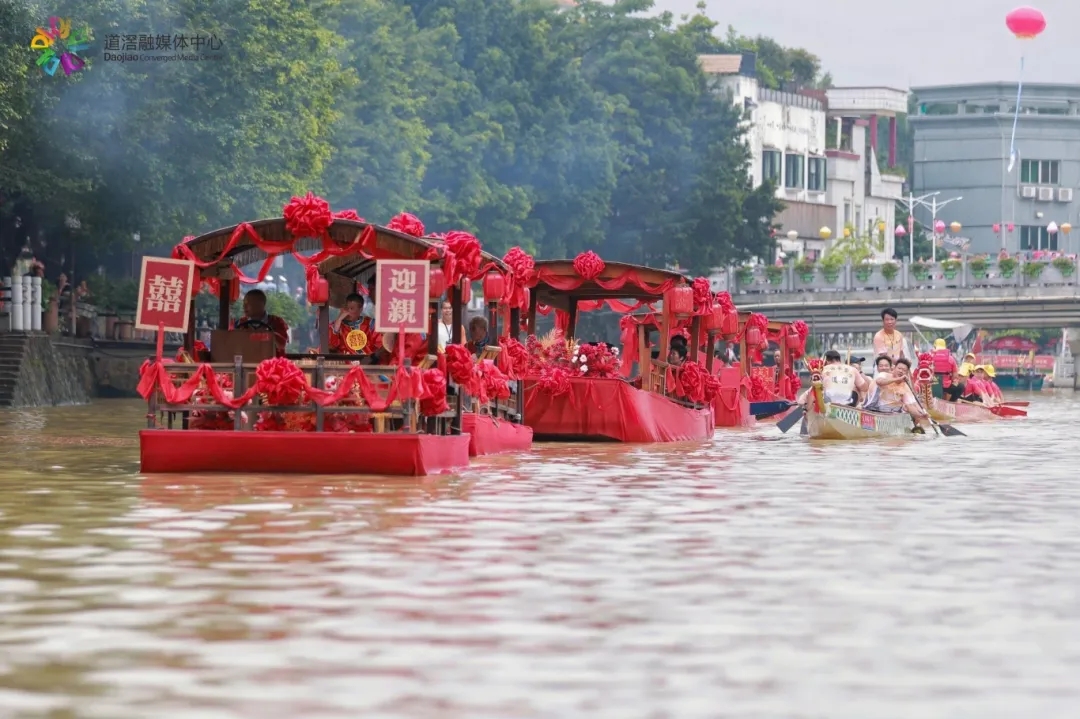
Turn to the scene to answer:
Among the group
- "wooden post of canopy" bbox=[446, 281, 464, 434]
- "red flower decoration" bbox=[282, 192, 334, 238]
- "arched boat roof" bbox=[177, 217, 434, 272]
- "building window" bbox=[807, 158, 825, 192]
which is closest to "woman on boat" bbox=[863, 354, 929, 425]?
"wooden post of canopy" bbox=[446, 281, 464, 434]

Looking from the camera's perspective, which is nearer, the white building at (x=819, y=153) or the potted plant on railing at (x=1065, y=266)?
the potted plant on railing at (x=1065, y=266)

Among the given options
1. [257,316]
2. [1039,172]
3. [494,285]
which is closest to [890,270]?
[1039,172]

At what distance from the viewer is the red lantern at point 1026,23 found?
299 feet

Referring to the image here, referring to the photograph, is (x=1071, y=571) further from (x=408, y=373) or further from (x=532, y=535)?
(x=408, y=373)

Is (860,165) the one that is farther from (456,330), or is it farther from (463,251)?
(463,251)

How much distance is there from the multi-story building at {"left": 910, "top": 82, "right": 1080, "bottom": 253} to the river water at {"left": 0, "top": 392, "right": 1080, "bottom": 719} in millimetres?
123268

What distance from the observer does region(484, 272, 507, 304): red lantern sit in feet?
83.3

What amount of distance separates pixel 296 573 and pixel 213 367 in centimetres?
801

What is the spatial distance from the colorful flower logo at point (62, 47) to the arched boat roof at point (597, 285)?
12.7 metres

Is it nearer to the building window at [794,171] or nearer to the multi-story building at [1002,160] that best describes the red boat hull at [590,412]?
the building window at [794,171]

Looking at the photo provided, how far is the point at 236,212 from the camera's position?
167ft

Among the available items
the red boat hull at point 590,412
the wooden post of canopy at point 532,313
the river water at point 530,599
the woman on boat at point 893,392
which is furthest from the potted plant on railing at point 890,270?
the river water at point 530,599

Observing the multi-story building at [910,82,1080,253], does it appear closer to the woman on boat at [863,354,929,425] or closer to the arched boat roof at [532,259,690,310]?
the woman on boat at [863,354,929,425]

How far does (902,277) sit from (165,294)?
219 ft
